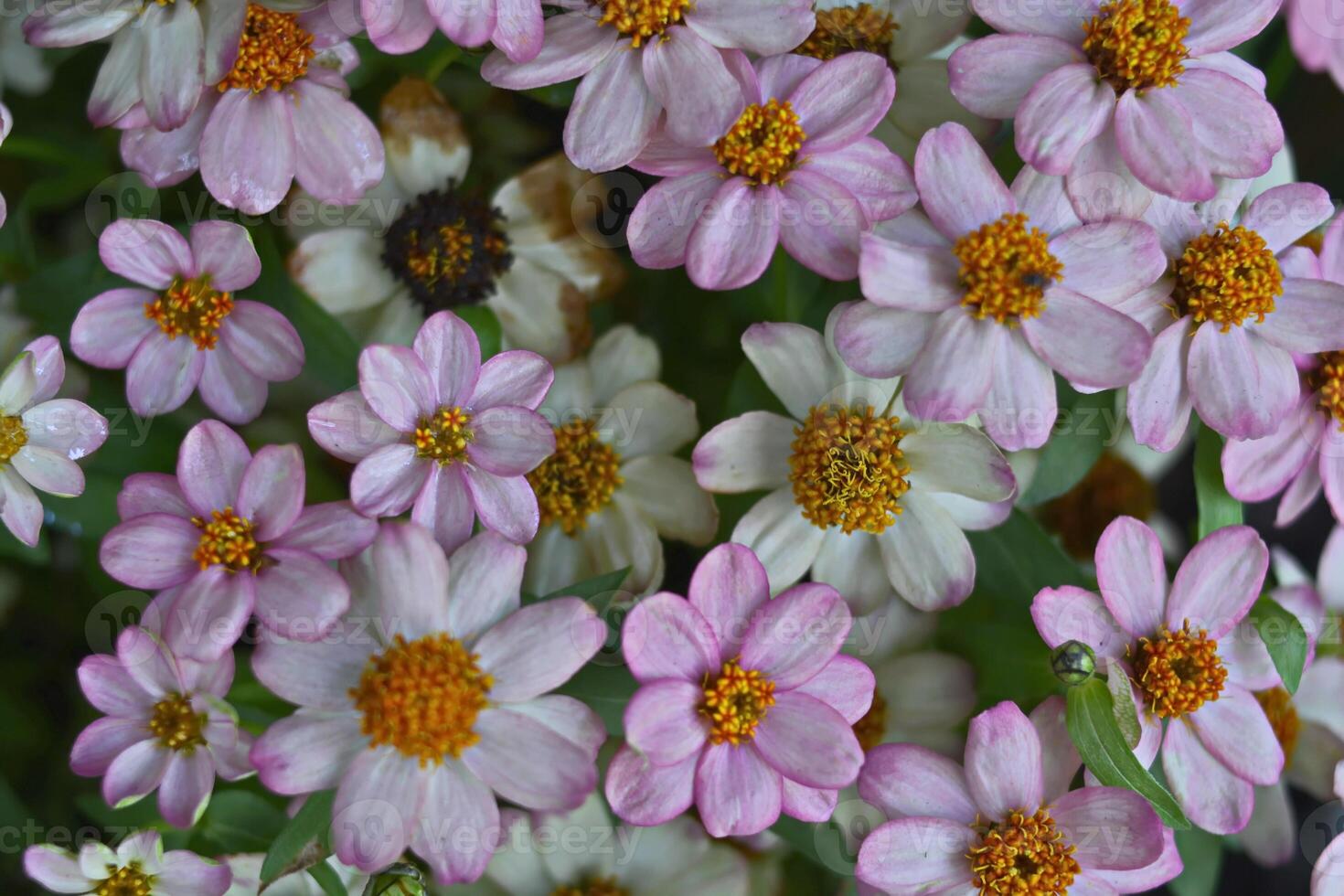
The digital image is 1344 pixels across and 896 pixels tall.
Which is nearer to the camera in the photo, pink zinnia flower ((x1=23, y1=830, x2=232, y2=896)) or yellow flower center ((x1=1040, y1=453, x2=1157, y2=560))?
pink zinnia flower ((x1=23, y1=830, x2=232, y2=896))

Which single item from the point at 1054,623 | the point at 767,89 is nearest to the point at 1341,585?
the point at 1054,623

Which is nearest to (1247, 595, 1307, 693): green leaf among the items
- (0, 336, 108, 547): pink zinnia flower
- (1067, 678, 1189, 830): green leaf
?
(1067, 678, 1189, 830): green leaf

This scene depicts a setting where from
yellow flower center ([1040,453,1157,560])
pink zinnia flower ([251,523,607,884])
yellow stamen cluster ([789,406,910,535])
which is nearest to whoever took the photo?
pink zinnia flower ([251,523,607,884])

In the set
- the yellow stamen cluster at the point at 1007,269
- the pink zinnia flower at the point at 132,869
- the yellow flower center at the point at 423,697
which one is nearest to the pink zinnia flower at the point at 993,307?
the yellow stamen cluster at the point at 1007,269

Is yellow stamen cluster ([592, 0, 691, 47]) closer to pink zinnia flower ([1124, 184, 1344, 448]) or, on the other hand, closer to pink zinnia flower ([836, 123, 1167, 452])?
pink zinnia flower ([836, 123, 1167, 452])

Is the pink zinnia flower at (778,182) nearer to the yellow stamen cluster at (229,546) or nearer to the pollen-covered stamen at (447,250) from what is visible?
the pollen-covered stamen at (447,250)

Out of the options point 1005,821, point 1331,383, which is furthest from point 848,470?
point 1331,383

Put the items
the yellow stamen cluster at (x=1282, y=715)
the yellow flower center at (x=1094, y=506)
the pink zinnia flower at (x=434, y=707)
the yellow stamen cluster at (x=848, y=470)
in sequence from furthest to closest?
the yellow flower center at (x=1094, y=506), the yellow stamen cluster at (x=1282, y=715), the yellow stamen cluster at (x=848, y=470), the pink zinnia flower at (x=434, y=707)
